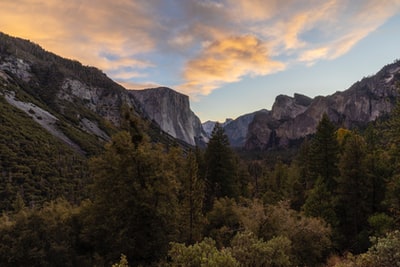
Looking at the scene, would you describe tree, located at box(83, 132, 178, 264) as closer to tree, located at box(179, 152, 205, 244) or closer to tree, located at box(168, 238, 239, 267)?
tree, located at box(179, 152, 205, 244)

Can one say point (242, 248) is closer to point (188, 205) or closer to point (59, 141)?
point (188, 205)

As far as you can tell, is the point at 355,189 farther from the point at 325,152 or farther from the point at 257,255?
the point at 257,255

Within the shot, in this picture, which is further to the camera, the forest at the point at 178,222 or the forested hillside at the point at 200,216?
the forested hillside at the point at 200,216

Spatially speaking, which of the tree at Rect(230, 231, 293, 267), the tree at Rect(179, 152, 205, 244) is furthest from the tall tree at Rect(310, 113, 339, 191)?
the tree at Rect(230, 231, 293, 267)

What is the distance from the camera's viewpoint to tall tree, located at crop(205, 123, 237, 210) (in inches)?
1415

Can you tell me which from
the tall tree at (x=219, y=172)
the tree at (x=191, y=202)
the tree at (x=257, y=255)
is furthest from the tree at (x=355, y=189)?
the tree at (x=257, y=255)

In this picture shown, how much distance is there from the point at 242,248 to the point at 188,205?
555 inches

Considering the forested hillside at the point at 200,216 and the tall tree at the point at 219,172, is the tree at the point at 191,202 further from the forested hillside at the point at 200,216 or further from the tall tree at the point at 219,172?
the tall tree at the point at 219,172

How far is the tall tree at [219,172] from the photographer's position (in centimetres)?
3594

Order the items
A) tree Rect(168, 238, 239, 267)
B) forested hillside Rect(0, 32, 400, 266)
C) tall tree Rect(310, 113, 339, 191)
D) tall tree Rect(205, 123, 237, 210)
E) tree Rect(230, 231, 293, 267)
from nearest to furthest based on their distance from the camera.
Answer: tree Rect(168, 238, 239, 267) → tree Rect(230, 231, 293, 267) → forested hillside Rect(0, 32, 400, 266) → tall tree Rect(310, 113, 339, 191) → tall tree Rect(205, 123, 237, 210)

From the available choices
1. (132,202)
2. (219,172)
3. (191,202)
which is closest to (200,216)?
(191,202)

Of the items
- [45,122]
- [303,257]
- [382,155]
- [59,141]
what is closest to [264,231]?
[303,257]

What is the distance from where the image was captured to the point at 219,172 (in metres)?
36.5

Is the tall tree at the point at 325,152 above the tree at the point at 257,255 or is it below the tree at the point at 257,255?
above
